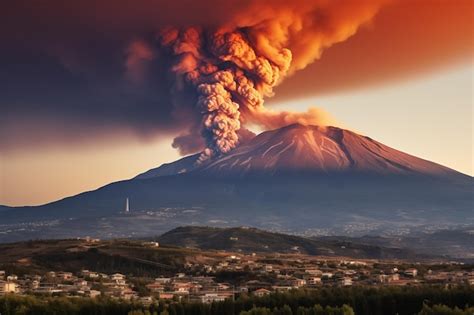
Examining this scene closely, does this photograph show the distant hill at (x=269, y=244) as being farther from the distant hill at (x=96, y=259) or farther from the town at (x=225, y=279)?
the town at (x=225, y=279)

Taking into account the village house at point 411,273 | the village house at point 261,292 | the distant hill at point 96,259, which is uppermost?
the distant hill at point 96,259

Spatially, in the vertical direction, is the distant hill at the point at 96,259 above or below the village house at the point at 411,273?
above

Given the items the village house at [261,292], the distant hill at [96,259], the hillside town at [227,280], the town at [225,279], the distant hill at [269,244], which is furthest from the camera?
the distant hill at [269,244]

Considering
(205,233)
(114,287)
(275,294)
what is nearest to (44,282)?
(114,287)

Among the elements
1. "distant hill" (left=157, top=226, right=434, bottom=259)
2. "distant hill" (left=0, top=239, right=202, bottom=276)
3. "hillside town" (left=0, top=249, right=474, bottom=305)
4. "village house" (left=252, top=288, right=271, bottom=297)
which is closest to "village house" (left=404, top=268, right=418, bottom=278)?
"hillside town" (left=0, top=249, right=474, bottom=305)

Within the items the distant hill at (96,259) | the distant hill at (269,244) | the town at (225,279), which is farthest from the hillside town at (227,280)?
the distant hill at (269,244)

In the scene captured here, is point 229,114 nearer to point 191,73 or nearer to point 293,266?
point 191,73

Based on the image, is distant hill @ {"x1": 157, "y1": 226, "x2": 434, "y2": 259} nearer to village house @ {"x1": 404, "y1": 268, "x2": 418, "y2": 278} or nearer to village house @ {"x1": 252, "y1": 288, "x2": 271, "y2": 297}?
village house @ {"x1": 404, "y1": 268, "x2": 418, "y2": 278}
